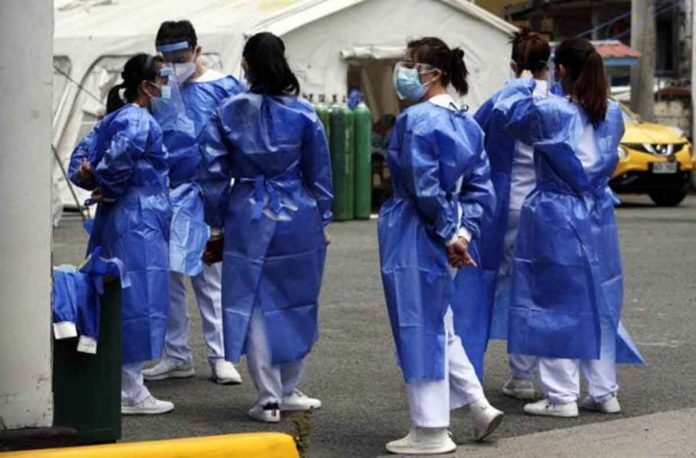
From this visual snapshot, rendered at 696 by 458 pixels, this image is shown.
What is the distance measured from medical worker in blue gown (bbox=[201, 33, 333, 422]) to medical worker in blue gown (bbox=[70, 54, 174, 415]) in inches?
17.2

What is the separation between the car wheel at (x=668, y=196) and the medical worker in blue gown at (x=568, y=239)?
15466 millimetres

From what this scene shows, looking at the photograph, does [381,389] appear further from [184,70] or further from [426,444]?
[184,70]

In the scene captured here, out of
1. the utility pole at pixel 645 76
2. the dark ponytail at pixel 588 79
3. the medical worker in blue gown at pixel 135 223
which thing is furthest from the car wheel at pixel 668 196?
the medical worker in blue gown at pixel 135 223

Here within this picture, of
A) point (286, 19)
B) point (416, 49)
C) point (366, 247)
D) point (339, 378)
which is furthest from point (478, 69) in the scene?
point (416, 49)

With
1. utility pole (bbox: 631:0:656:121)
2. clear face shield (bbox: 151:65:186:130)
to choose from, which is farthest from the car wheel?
clear face shield (bbox: 151:65:186:130)

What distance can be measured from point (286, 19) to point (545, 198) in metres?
12.8

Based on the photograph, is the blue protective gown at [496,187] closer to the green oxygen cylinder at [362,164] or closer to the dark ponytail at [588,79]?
the dark ponytail at [588,79]

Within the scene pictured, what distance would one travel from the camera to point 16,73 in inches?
256

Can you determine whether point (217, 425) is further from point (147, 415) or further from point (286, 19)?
point (286, 19)

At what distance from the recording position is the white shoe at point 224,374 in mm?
9805

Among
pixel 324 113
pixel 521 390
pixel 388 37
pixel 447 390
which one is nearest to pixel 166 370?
pixel 521 390

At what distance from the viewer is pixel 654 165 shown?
77.5 feet

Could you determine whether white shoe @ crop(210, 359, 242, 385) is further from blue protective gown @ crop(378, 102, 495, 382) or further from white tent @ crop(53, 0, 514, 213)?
white tent @ crop(53, 0, 514, 213)

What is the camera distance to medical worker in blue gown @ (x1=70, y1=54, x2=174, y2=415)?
28.8 feet
